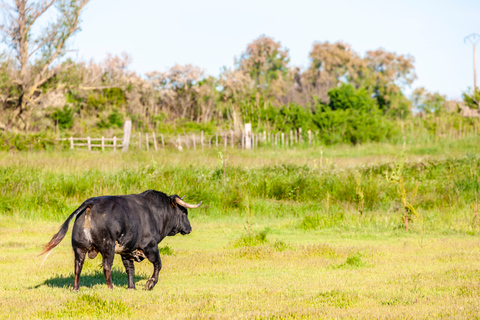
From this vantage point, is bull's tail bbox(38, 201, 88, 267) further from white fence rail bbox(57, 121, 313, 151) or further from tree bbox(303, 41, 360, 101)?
tree bbox(303, 41, 360, 101)

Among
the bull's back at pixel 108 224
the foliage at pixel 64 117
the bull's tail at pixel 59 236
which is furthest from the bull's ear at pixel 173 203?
the foliage at pixel 64 117

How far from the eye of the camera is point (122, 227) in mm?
7125

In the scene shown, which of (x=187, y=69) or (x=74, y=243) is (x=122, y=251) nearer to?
(x=74, y=243)

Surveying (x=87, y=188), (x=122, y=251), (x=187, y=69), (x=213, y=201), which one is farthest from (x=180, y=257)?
(x=187, y=69)

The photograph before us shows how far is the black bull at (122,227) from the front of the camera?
697cm

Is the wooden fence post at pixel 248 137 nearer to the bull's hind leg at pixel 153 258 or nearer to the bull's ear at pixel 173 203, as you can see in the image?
the bull's ear at pixel 173 203

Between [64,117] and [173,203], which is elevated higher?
[64,117]

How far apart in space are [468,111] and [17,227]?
55.9 metres

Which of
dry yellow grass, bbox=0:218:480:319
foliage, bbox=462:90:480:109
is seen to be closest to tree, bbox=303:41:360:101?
foliage, bbox=462:90:480:109

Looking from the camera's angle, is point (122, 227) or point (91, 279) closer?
point (122, 227)

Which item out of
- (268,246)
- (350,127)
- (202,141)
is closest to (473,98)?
(350,127)

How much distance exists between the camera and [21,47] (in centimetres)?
4053

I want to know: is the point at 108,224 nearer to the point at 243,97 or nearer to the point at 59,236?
the point at 59,236

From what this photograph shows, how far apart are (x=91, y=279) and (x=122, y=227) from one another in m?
2.25
